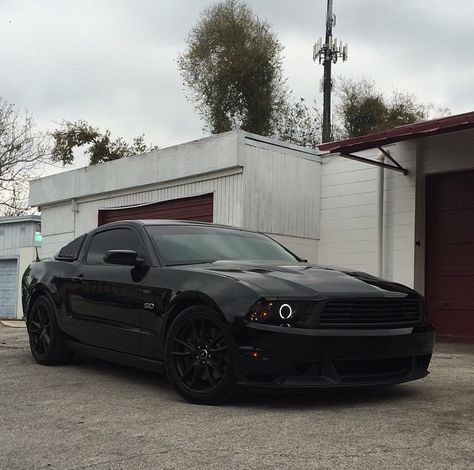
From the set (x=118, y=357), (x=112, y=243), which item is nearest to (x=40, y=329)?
(x=112, y=243)

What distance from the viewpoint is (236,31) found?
91.2ft

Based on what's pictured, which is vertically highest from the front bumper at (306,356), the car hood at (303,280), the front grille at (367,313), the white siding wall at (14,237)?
the white siding wall at (14,237)

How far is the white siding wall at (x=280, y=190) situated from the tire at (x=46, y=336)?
542 centimetres

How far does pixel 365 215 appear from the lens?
12500 mm

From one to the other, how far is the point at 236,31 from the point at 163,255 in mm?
23448

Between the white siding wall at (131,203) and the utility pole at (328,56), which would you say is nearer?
the white siding wall at (131,203)

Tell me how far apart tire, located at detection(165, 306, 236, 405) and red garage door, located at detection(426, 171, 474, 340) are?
727 centimetres

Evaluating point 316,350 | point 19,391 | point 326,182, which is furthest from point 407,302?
point 326,182

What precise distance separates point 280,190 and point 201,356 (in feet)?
26.2

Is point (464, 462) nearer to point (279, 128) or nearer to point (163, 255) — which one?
point (163, 255)

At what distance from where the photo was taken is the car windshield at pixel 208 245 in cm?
604

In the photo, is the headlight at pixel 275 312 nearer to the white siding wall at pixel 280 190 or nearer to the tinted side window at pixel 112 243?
the tinted side window at pixel 112 243

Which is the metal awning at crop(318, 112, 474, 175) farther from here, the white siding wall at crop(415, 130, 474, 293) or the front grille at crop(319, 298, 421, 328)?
the front grille at crop(319, 298, 421, 328)

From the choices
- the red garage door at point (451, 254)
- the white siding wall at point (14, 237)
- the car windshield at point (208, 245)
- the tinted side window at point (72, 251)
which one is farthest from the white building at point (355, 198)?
the white siding wall at point (14, 237)
